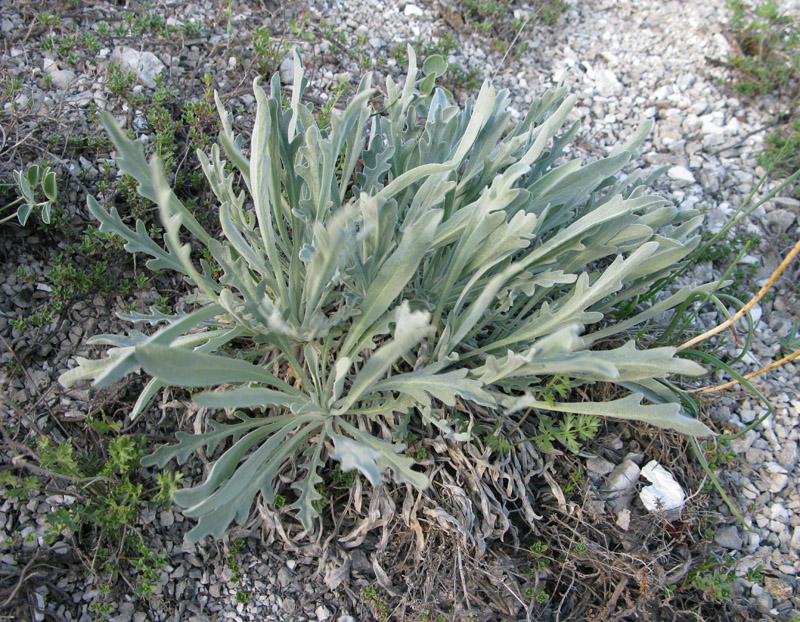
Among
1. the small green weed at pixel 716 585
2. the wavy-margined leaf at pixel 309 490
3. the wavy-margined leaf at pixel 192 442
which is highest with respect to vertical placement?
the small green weed at pixel 716 585

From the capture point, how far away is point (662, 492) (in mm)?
2221

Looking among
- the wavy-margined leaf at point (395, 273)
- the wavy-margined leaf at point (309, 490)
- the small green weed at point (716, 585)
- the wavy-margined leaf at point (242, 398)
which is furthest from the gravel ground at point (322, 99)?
the wavy-margined leaf at point (395, 273)

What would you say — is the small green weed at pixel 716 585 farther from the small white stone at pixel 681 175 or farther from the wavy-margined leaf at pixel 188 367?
the small white stone at pixel 681 175

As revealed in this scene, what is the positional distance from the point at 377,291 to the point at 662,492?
1358mm

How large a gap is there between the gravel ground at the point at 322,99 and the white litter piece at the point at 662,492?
7cm

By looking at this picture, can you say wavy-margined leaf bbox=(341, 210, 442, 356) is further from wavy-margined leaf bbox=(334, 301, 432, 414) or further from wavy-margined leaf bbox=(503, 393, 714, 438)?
wavy-margined leaf bbox=(503, 393, 714, 438)

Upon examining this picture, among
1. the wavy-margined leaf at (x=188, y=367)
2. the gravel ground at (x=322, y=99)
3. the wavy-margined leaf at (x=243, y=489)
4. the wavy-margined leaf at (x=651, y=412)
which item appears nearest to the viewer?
the wavy-margined leaf at (x=188, y=367)

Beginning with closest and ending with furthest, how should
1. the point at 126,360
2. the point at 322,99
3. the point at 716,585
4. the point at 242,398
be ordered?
the point at 126,360
the point at 242,398
the point at 716,585
the point at 322,99

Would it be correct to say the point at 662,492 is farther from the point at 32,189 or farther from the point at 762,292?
the point at 32,189

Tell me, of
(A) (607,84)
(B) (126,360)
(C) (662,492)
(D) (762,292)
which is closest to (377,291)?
(B) (126,360)

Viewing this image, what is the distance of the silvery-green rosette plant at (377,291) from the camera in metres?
1.58

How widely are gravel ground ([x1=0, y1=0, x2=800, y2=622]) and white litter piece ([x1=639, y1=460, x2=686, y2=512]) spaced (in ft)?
0.22

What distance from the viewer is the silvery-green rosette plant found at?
5.17ft

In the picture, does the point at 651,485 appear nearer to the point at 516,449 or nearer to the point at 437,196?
the point at 516,449
